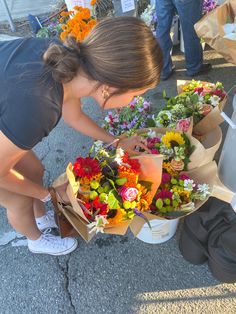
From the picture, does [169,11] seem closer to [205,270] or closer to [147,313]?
[205,270]

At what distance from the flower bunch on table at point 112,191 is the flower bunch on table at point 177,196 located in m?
0.11

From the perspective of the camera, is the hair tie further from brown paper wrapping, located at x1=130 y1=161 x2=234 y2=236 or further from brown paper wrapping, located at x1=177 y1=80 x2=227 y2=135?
brown paper wrapping, located at x1=177 y1=80 x2=227 y2=135

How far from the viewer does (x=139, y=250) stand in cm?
195

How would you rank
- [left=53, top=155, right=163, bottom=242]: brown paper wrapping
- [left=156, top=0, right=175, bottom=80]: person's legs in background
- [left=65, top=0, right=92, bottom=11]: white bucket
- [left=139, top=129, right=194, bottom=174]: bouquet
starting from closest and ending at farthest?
[left=53, top=155, right=163, bottom=242]: brown paper wrapping < [left=139, top=129, right=194, bottom=174]: bouquet < [left=156, top=0, right=175, bottom=80]: person's legs in background < [left=65, top=0, right=92, bottom=11]: white bucket

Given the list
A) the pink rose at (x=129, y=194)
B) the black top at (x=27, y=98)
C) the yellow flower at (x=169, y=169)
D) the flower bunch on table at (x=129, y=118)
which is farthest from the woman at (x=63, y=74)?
the flower bunch on table at (x=129, y=118)

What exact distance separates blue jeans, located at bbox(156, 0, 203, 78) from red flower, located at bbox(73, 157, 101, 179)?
1.85m

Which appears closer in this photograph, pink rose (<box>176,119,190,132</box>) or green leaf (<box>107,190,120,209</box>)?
green leaf (<box>107,190,120,209</box>)

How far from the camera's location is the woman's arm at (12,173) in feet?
3.69

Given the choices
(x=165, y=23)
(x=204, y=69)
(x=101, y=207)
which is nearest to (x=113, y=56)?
(x=101, y=207)

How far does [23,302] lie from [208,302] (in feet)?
3.50

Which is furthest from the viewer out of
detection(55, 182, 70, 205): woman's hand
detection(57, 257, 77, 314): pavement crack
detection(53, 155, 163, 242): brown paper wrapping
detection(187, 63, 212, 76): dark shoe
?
detection(187, 63, 212, 76): dark shoe

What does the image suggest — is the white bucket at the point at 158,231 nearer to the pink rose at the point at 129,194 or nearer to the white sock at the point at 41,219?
the pink rose at the point at 129,194

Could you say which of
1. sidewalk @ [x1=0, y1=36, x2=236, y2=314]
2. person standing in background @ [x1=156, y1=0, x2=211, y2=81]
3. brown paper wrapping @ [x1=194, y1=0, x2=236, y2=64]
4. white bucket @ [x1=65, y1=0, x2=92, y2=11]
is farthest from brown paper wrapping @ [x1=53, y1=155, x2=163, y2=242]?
white bucket @ [x1=65, y1=0, x2=92, y2=11]

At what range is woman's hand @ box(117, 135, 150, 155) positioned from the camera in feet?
5.23
